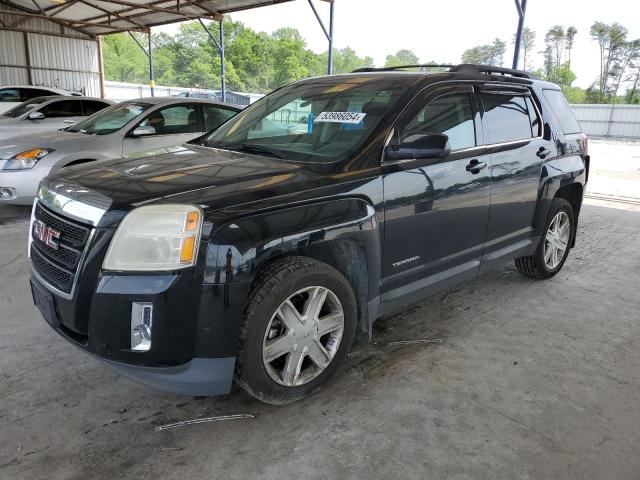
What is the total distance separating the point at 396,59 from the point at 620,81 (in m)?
46.8

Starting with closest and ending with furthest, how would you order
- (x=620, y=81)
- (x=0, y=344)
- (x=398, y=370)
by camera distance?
(x=398, y=370) → (x=0, y=344) → (x=620, y=81)

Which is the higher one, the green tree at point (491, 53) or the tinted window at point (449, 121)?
the green tree at point (491, 53)

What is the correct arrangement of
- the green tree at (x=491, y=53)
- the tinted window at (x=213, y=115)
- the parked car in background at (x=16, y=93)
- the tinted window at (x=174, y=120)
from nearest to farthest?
the tinted window at (x=174, y=120) < the tinted window at (x=213, y=115) < the parked car in background at (x=16, y=93) < the green tree at (x=491, y=53)

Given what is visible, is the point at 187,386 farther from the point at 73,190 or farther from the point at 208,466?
the point at 73,190

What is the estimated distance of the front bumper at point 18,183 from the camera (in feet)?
19.2

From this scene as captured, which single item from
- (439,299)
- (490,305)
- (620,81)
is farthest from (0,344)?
(620,81)

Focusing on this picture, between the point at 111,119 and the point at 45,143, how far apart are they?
0.99 m

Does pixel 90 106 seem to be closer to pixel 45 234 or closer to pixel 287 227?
pixel 45 234

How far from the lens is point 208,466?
2188mm

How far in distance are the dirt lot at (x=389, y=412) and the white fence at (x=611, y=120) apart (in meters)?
30.8

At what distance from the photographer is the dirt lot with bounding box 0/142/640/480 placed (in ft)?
7.26

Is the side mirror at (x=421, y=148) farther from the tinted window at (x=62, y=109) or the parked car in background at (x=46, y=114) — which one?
the tinted window at (x=62, y=109)

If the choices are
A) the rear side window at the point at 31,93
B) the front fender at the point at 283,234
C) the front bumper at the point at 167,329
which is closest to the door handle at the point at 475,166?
the front fender at the point at 283,234

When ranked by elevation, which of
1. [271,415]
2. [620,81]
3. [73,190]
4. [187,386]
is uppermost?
[620,81]
